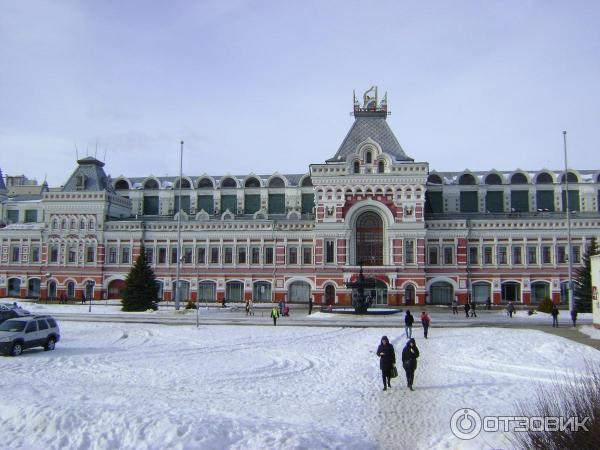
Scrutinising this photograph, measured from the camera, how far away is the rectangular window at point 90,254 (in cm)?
6662

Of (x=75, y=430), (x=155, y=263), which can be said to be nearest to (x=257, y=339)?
(x=75, y=430)

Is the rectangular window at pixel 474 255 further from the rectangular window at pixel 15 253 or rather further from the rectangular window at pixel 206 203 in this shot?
the rectangular window at pixel 15 253

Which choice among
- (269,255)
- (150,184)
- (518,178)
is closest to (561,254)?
(518,178)

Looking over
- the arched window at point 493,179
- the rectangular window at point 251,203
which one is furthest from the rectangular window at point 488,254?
the rectangular window at point 251,203

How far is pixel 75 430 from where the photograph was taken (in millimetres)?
12094

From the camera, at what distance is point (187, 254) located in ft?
218

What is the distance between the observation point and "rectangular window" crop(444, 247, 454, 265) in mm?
61469

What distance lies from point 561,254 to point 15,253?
64.0 m

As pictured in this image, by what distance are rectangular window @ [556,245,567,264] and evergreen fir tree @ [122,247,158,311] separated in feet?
139

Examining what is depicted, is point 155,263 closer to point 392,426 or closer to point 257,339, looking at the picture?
point 257,339

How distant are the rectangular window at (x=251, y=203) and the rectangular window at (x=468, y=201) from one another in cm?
2610

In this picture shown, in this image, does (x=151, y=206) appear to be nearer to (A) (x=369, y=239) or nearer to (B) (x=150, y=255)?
(B) (x=150, y=255)

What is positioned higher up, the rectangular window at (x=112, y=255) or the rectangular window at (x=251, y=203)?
the rectangular window at (x=251, y=203)

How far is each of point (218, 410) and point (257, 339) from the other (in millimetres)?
15367
